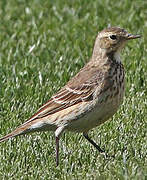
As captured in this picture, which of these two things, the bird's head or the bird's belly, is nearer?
the bird's belly

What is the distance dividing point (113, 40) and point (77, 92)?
2.23 ft

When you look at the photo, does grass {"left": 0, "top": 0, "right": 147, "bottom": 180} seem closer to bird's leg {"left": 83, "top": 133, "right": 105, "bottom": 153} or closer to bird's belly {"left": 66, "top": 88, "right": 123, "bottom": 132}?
bird's leg {"left": 83, "top": 133, "right": 105, "bottom": 153}

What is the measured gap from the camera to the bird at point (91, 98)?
6.98 meters

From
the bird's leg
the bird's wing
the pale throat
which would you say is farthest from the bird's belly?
the pale throat

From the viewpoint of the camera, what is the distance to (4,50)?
10.4 meters

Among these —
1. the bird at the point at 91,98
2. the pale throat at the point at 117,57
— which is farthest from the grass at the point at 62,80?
the pale throat at the point at 117,57

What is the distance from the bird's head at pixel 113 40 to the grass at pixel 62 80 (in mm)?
916

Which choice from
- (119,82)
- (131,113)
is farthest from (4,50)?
(119,82)

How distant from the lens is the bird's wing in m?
7.07

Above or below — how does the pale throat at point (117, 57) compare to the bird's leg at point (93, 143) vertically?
above

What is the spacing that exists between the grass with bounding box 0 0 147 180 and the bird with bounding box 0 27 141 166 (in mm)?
239

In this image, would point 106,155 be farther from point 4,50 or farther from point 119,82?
point 4,50

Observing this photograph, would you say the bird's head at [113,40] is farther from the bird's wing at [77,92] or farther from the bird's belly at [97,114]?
→ the bird's belly at [97,114]

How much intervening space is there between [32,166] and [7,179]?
0.42 meters
